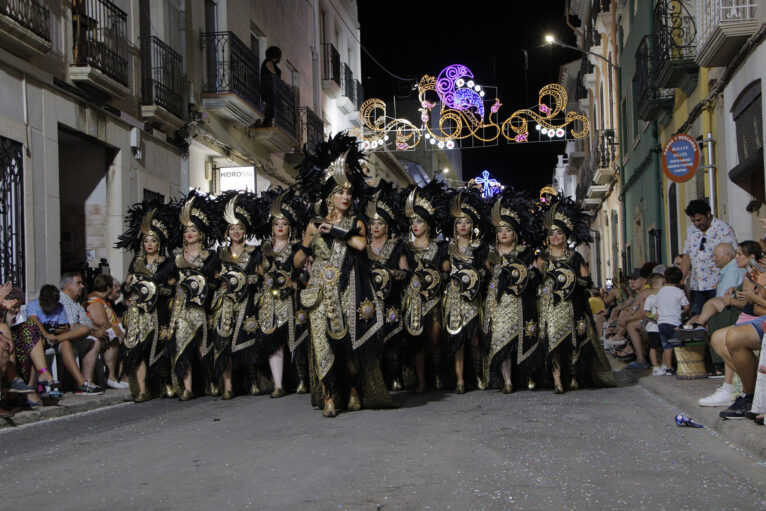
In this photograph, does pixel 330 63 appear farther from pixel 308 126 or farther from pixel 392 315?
pixel 392 315

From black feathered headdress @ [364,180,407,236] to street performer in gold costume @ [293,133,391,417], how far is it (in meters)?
1.57

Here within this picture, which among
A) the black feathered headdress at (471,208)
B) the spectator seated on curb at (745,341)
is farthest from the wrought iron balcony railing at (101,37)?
the spectator seated on curb at (745,341)

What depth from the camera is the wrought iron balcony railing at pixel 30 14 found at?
42.4 feet

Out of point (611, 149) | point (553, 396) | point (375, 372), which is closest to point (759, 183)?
point (553, 396)

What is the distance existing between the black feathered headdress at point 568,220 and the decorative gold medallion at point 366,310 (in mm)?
2887

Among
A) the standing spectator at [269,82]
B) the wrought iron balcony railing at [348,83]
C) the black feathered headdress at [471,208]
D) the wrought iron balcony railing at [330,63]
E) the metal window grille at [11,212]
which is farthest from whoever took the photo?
the wrought iron balcony railing at [348,83]

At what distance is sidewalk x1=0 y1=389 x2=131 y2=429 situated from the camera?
937 cm

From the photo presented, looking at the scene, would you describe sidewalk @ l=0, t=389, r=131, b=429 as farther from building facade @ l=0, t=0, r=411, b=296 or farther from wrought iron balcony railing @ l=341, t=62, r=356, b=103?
wrought iron balcony railing @ l=341, t=62, r=356, b=103

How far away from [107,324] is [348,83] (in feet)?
74.9

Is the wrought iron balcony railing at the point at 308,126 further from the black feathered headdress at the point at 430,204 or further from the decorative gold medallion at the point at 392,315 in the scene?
the decorative gold medallion at the point at 392,315

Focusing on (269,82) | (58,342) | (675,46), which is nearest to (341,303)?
(58,342)

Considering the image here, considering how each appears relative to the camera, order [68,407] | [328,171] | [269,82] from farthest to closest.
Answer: [269,82] → [68,407] → [328,171]

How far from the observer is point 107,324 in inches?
516

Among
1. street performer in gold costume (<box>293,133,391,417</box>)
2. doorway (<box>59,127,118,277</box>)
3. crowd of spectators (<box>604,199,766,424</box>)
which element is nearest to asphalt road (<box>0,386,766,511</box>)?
street performer in gold costume (<box>293,133,391,417</box>)
